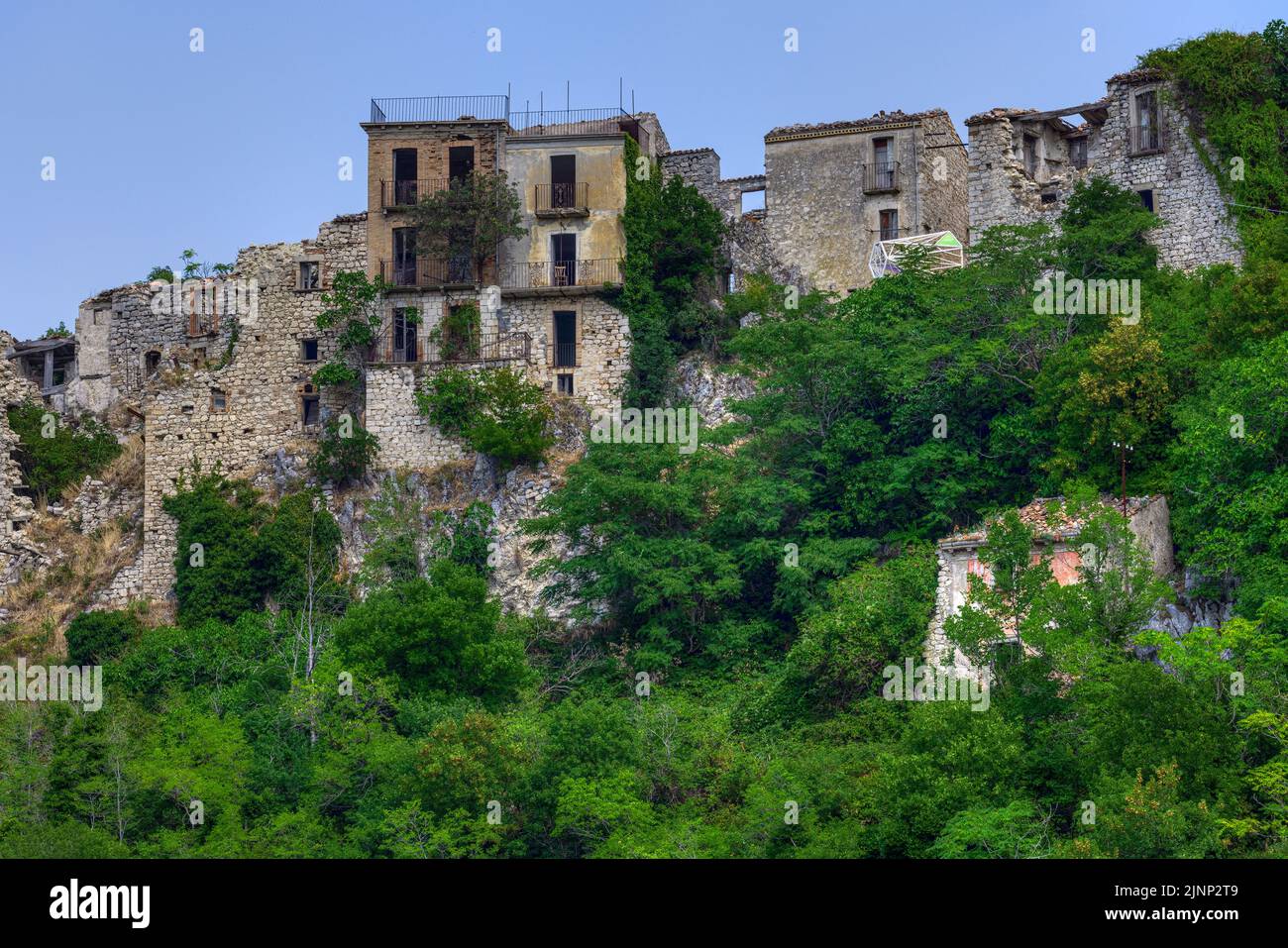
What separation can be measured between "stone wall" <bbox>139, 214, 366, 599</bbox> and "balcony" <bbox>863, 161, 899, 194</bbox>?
42.0 feet

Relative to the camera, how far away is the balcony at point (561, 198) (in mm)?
54812

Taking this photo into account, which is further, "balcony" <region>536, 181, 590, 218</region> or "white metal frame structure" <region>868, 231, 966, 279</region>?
"balcony" <region>536, 181, 590, 218</region>

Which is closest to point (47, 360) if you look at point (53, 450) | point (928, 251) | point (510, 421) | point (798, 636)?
point (53, 450)

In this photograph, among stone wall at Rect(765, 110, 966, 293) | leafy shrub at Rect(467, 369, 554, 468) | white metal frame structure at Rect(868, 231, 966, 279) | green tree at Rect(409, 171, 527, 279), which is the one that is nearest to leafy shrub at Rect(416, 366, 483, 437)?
leafy shrub at Rect(467, 369, 554, 468)

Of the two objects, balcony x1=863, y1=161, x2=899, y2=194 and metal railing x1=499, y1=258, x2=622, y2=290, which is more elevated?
balcony x1=863, y1=161, x2=899, y2=194

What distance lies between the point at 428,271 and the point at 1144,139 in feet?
56.5

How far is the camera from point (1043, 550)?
39.8 m

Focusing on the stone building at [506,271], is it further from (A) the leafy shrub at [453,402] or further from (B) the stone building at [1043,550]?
(B) the stone building at [1043,550]

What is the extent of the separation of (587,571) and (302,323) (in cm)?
1303

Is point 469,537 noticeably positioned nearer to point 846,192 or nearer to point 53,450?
point 846,192

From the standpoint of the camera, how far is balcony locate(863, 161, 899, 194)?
5369cm

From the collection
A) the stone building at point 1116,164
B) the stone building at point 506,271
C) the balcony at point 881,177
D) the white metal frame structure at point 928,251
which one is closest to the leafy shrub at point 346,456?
the stone building at point 506,271

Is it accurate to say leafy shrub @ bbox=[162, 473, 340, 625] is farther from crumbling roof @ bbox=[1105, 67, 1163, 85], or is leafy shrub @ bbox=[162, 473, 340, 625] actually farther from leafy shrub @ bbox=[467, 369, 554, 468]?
crumbling roof @ bbox=[1105, 67, 1163, 85]
